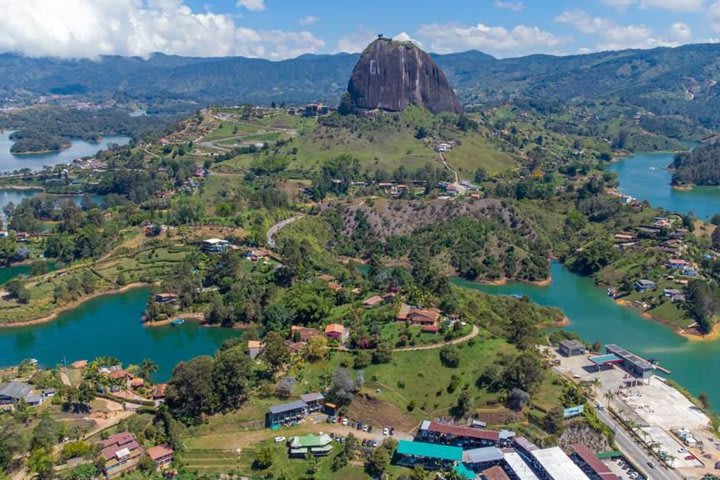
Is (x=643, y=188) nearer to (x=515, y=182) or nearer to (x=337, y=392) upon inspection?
(x=515, y=182)

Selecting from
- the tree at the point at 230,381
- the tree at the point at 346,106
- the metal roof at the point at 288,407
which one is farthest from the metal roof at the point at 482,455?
the tree at the point at 346,106

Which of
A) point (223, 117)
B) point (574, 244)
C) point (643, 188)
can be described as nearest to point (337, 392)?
point (574, 244)

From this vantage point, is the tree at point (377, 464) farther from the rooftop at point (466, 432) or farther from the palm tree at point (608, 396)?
the palm tree at point (608, 396)

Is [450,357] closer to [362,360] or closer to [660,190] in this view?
[362,360]

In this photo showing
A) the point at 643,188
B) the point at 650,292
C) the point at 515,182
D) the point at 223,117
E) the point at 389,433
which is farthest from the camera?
the point at 223,117

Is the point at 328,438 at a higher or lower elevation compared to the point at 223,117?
lower

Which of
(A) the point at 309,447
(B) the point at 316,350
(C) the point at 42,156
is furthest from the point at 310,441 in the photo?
(C) the point at 42,156

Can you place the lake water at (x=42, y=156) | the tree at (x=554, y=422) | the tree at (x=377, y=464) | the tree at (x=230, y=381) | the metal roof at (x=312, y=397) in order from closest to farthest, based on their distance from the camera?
the tree at (x=377, y=464) < the tree at (x=554, y=422) < the metal roof at (x=312, y=397) < the tree at (x=230, y=381) < the lake water at (x=42, y=156)
